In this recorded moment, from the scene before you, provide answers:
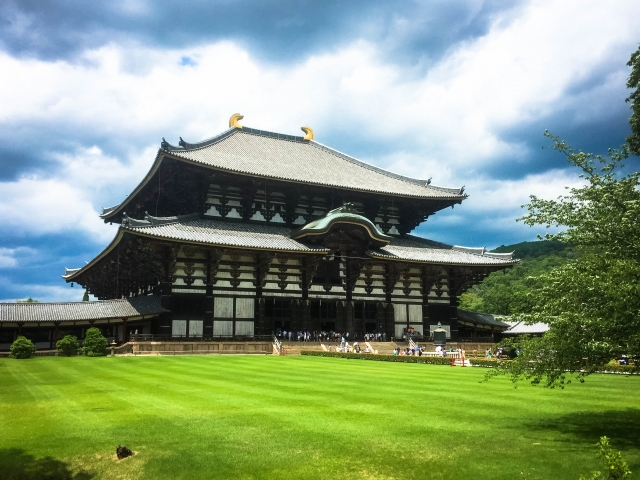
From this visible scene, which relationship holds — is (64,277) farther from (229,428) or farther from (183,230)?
(229,428)

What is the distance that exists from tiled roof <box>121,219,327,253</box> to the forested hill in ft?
71.7

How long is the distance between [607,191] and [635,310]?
330 cm

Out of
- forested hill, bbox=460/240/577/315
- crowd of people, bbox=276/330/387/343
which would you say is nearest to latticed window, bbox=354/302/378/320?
crowd of people, bbox=276/330/387/343

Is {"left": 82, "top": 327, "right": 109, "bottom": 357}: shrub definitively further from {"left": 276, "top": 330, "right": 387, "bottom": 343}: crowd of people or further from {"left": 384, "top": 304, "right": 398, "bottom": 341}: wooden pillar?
{"left": 384, "top": 304, "right": 398, "bottom": 341}: wooden pillar

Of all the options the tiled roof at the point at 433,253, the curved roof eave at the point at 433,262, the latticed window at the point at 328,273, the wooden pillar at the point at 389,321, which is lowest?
the wooden pillar at the point at 389,321

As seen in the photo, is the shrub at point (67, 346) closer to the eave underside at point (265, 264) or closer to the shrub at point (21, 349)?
the shrub at point (21, 349)

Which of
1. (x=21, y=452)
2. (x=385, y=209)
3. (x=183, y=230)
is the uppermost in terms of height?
(x=385, y=209)

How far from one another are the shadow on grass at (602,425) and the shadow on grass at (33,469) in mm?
9472

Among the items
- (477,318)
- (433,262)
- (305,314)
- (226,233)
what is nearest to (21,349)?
(226,233)

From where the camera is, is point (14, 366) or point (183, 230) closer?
point (14, 366)

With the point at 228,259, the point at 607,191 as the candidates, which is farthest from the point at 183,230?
the point at 607,191

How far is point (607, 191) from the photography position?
1182 centimetres

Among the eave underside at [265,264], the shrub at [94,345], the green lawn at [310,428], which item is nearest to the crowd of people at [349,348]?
the eave underside at [265,264]

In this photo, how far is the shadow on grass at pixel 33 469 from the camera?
335 inches
